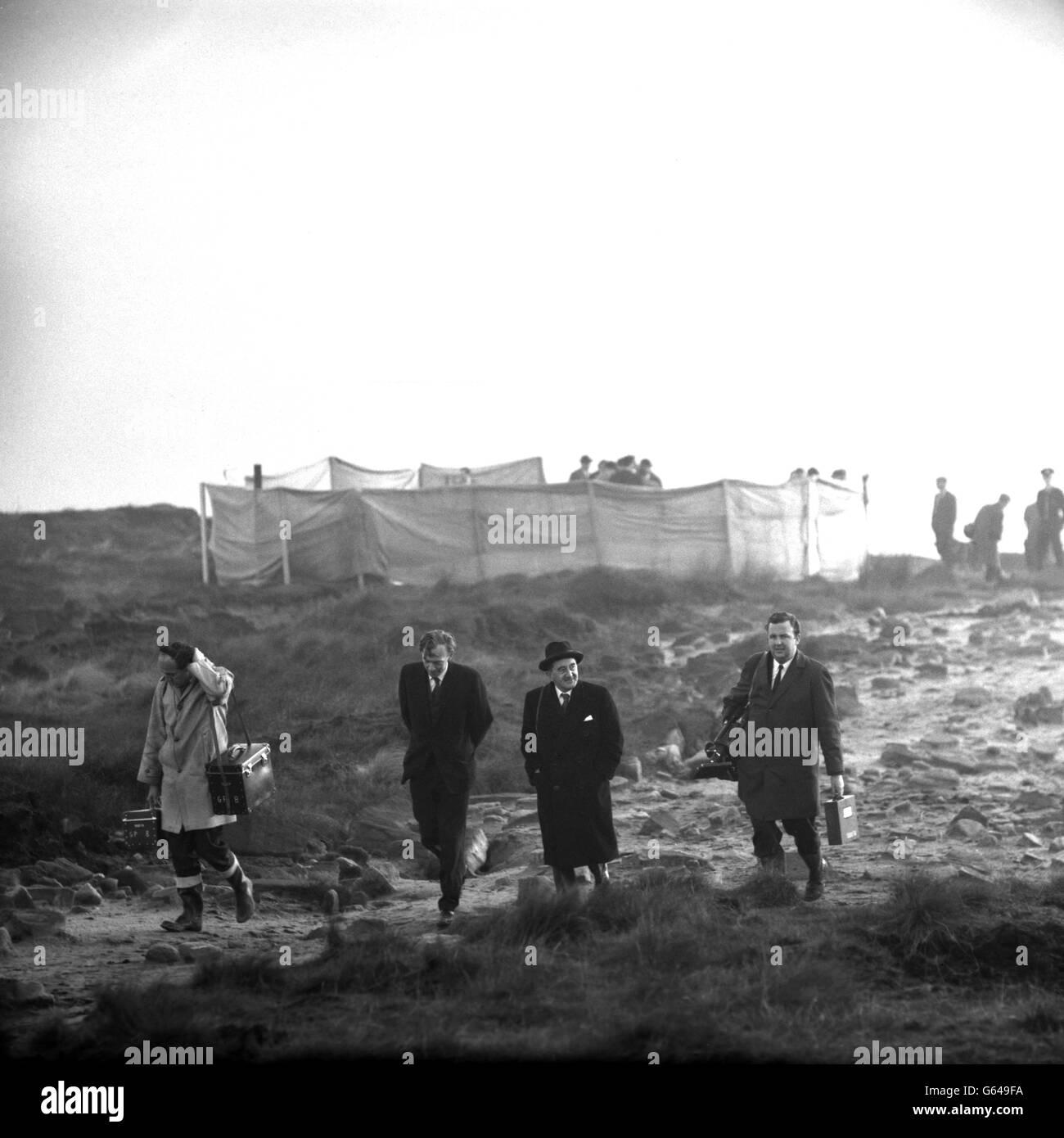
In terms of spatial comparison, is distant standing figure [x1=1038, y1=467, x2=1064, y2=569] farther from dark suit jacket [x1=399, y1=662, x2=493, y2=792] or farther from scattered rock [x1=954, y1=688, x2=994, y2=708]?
dark suit jacket [x1=399, y1=662, x2=493, y2=792]

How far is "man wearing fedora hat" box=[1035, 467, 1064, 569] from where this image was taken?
23984 mm

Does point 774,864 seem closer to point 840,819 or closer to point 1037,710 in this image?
Result: point 840,819

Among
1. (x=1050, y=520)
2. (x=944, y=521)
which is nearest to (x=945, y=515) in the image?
(x=944, y=521)

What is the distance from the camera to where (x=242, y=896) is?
9469 millimetres

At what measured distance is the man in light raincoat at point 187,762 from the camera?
29.7 ft

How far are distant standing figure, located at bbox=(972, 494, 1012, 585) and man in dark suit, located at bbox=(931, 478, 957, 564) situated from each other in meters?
0.78

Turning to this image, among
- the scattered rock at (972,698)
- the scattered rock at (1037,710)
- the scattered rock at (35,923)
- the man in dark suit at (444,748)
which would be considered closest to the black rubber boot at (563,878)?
the man in dark suit at (444,748)

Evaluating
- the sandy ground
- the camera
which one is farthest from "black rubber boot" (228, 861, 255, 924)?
the camera

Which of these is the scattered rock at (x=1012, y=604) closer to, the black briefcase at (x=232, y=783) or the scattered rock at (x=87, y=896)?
the scattered rock at (x=87, y=896)

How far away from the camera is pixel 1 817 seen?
12047mm

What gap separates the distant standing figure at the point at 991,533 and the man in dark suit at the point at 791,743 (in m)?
15.3

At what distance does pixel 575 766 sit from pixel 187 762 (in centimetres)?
213
